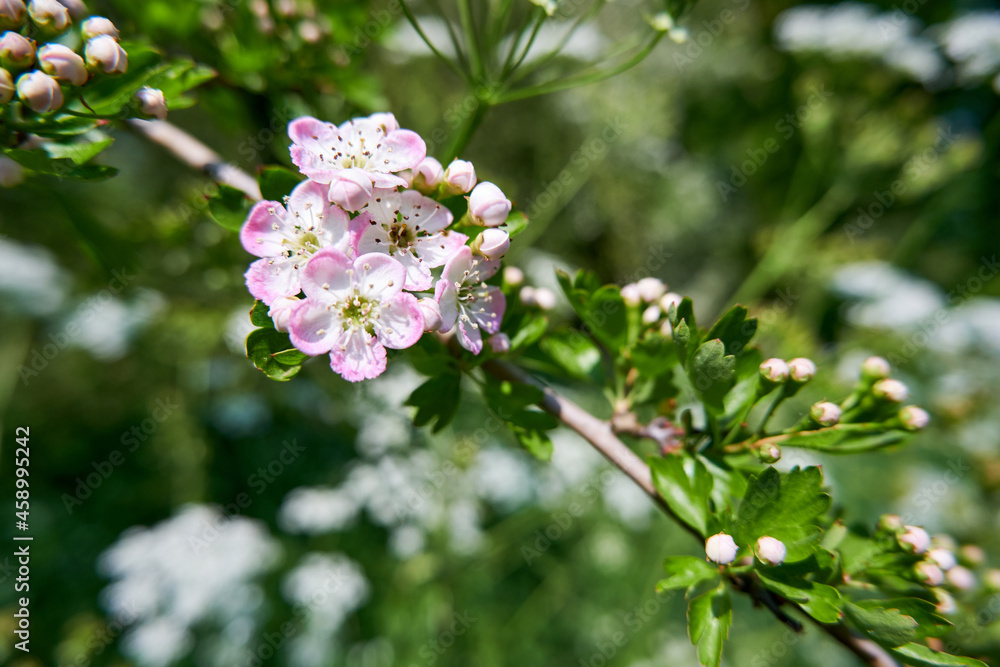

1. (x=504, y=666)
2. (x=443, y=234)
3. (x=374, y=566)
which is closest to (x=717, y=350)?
(x=443, y=234)

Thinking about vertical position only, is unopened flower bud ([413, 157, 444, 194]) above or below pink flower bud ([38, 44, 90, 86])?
above

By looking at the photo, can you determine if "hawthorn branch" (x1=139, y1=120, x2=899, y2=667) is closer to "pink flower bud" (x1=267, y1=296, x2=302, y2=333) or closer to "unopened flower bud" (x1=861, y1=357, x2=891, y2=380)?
"pink flower bud" (x1=267, y1=296, x2=302, y2=333)

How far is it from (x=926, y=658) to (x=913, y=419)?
0.30 meters

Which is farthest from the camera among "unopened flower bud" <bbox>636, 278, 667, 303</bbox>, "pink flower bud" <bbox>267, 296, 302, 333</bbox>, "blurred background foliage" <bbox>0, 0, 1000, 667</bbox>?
"blurred background foliage" <bbox>0, 0, 1000, 667</bbox>

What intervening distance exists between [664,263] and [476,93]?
12.3 ft

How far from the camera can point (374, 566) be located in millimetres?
2088

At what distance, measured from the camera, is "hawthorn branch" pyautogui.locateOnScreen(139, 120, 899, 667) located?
70 cm

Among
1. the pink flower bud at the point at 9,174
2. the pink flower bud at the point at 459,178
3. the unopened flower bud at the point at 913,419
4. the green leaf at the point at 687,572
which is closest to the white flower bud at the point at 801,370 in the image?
the unopened flower bud at the point at 913,419

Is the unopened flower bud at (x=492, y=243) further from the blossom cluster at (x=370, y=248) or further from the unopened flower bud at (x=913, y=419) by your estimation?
the unopened flower bud at (x=913, y=419)

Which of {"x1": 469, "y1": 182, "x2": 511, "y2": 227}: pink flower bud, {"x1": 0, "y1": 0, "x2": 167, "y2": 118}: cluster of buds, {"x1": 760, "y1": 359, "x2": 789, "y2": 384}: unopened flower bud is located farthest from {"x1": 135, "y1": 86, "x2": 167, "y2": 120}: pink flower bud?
{"x1": 760, "y1": 359, "x2": 789, "y2": 384}: unopened flower bud

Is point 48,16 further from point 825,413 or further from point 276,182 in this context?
point 825,413

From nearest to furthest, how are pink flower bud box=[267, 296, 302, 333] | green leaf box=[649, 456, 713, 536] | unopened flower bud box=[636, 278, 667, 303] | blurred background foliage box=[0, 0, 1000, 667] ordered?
pink flower bud box=[267, 296, 302, 333]
green leaf box=[649, 456, 713, 536]
unopened flower bud box=[636, 278, 667, 303]
blurred background foliage box=[0, 0, 1000, 667]

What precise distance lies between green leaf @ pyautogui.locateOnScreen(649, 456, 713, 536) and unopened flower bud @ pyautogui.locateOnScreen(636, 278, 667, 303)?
0.26 metres

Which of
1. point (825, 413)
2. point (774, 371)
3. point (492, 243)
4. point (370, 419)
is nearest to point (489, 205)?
point (492, 243)
